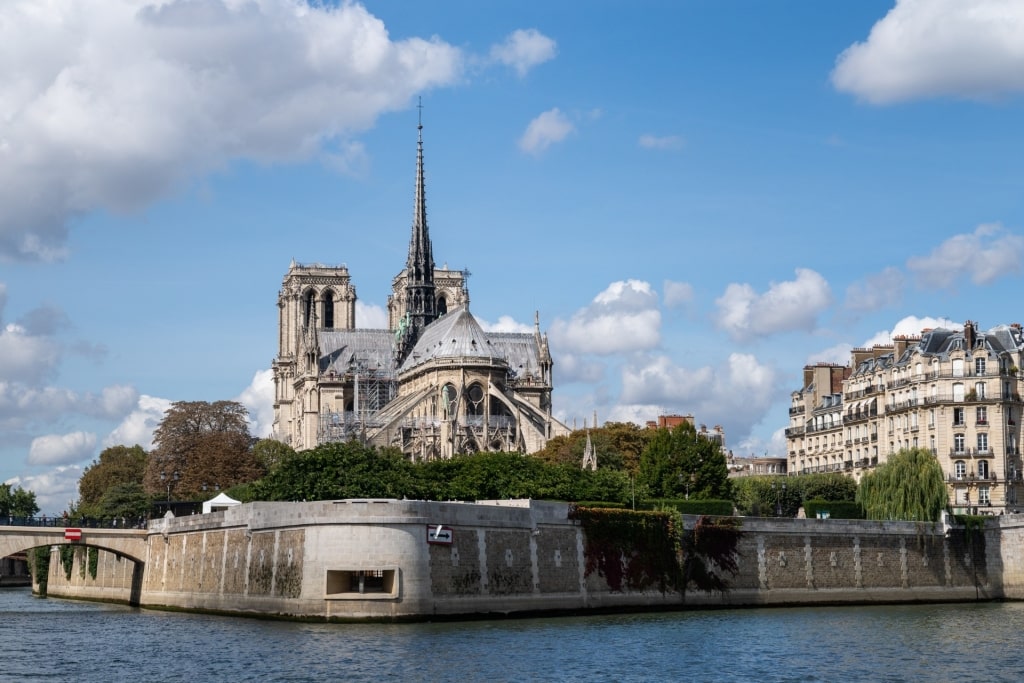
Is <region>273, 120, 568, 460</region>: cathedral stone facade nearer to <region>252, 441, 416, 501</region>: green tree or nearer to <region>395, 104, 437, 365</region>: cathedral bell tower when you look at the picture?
<region>395, 104, 437, 365</region>: cathedral bell tower

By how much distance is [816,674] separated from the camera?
159 ft

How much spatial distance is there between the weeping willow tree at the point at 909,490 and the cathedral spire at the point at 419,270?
7667 cm

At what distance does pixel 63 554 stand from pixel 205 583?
88.0ft

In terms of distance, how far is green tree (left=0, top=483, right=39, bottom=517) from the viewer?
173625 mm

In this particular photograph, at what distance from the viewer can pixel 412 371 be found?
457 ft

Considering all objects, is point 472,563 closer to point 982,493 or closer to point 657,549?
point 657,549

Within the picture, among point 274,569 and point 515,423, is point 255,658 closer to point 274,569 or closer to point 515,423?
point 274,569

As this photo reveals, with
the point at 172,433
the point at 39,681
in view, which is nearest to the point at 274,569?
the point at 39,681

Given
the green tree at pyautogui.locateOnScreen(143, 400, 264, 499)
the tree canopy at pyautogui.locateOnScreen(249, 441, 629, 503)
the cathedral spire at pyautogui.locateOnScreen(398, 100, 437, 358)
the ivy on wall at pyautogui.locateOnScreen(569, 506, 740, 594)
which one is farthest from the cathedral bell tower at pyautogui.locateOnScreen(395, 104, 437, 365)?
the ivy on wall at pyautogui.locateOnScreen(569, 506, 740, 594)

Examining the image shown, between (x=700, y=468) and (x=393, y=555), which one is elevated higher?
(x=700, y=468)

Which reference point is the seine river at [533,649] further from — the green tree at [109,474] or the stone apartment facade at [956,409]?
the green tree at [109,474]

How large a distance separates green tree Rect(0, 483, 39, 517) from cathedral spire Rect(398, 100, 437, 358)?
1888 inches

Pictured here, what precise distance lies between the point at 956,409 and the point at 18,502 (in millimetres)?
108439

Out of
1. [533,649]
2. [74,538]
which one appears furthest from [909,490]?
[74,538]
